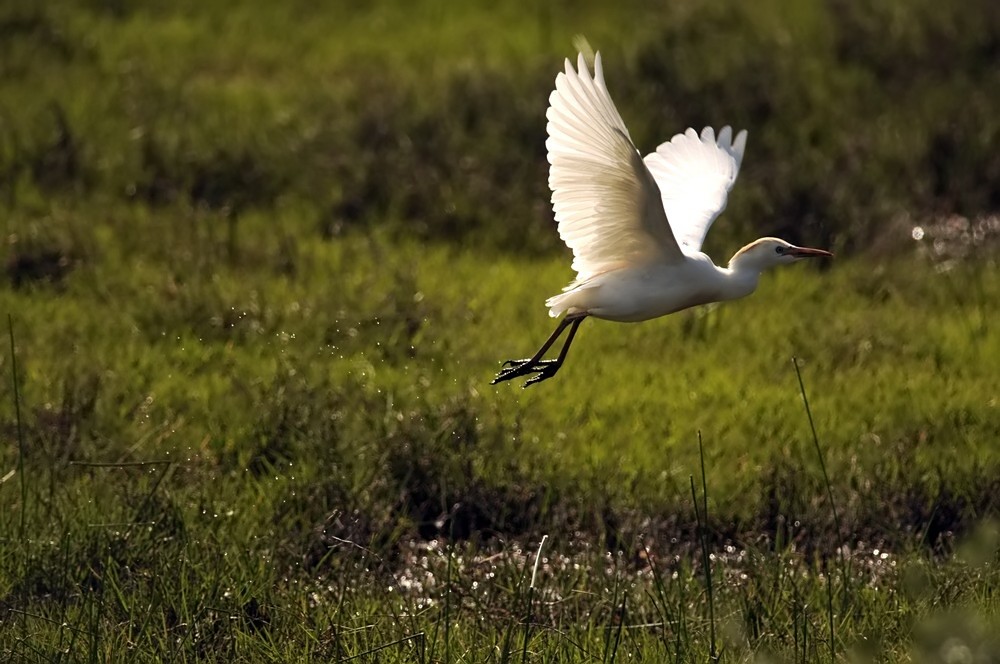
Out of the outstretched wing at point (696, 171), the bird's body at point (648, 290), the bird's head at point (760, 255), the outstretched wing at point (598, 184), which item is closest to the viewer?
the outstretched wing at point (598, 184)

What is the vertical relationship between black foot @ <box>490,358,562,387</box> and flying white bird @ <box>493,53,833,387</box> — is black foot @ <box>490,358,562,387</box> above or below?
below

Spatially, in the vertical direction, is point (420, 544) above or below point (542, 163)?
below

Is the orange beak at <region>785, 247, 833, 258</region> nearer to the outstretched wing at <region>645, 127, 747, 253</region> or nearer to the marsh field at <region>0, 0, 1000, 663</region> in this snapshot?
the outstretched wing at <region>645, 127, 747, 253</region>

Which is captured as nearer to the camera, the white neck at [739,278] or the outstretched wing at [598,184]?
the outstretched wing at [598,184]

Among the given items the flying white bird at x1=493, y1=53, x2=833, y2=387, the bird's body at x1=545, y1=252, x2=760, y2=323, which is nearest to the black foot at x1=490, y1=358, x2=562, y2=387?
the flying white bird at x1=493, y1=53, x2=833, y2=387

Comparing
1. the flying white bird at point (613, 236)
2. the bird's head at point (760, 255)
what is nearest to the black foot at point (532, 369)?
the flying white bird at point (613, 236)

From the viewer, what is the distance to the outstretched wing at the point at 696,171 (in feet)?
19.7

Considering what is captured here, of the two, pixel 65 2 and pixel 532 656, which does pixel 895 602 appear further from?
pixel 65 2

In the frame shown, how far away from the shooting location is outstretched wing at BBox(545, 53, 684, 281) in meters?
A: 4.77

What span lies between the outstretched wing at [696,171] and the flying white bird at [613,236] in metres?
0.19

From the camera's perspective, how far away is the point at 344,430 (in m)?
6.05

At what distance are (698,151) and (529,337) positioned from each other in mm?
1375

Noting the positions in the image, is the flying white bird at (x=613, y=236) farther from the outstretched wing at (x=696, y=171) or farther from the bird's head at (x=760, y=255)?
the outstretched wing at (x=696, y=171)

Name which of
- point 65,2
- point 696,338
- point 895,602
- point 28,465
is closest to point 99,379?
point 28,465
